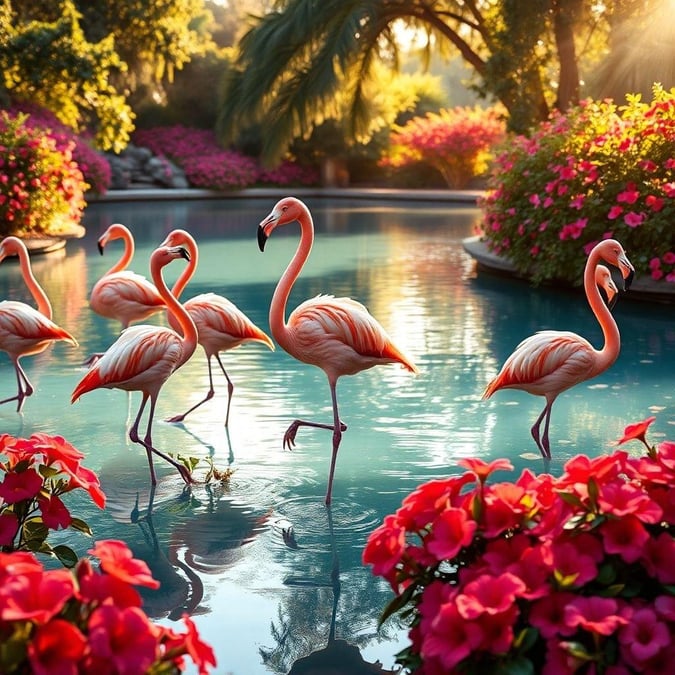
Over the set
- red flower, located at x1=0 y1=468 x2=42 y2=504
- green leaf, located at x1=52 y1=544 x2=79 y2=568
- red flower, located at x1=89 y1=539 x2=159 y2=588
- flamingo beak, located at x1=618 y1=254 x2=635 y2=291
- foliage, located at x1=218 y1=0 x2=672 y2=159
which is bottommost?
green leaf, located at x1=52 y1=544 x2=79 y2=568

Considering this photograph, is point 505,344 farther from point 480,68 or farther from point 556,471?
point 480,68

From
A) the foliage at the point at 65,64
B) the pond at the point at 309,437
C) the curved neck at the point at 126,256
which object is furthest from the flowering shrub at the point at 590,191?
the foliage at the point at 65,64

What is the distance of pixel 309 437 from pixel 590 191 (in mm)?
5486

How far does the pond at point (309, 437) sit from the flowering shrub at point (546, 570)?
912 mm

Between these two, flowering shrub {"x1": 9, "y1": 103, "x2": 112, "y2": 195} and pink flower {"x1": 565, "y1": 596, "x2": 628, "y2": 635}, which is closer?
pink flower {"x1": 565, "y1": 596, "x2": 628, "y2": 635}

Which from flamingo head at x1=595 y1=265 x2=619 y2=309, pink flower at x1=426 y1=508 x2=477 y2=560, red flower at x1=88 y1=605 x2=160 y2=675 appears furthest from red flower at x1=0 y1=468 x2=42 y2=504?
flamingo head at x1=595 y1=265 x2=619 y2=309

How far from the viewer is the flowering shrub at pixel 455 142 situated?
3212 cm

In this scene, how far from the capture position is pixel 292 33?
53.5 ft

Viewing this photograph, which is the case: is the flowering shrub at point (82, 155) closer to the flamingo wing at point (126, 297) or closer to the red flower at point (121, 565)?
the flamingo wing at point (126, 297)

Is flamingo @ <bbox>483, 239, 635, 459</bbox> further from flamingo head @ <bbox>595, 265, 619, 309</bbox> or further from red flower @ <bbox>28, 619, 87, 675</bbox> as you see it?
red flower @ <bbox>28, 619, 87, 675</bbox>

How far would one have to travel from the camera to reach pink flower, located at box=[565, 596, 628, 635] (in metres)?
2.04

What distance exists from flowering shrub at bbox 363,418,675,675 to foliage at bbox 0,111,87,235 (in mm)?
13150

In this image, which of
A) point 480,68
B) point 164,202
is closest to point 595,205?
point 480,68

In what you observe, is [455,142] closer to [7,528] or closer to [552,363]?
[552,363]
